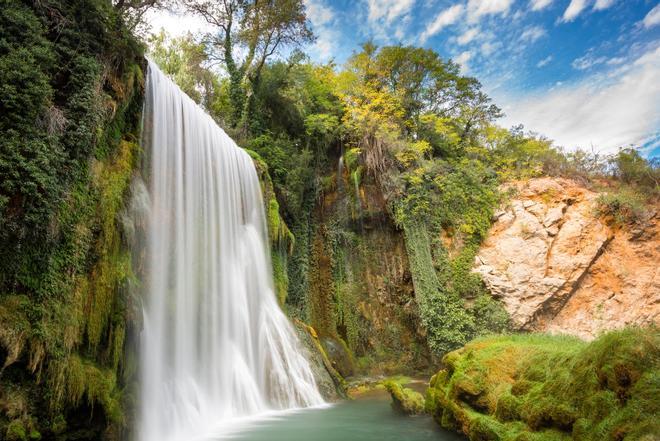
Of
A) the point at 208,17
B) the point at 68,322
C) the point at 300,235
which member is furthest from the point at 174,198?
the point at 208,17

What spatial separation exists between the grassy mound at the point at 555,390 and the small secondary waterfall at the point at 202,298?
5.10 m

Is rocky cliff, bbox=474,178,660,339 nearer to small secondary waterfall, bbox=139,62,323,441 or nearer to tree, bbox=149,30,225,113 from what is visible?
small secondary waterfall, bbox=139,62,323,441

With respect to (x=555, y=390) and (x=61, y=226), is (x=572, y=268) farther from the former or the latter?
(x=61, y=226)

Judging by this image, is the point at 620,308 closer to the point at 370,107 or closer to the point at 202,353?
the point at 370,107

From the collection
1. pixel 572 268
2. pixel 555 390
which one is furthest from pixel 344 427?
pixel 572 268

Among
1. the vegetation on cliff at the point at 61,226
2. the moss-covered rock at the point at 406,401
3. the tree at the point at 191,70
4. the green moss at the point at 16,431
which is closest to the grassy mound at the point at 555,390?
the moss-covered rock at the point at 406,401

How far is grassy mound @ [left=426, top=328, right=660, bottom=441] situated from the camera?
4.46 metres

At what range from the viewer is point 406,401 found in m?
10.2

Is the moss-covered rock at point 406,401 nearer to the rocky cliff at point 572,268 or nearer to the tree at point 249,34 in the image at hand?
the rocky cliff at point 572,268

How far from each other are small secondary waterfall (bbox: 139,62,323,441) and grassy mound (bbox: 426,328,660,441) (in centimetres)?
510

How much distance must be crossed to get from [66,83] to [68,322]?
14.1 ft

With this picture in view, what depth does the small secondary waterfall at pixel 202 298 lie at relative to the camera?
8844 mm

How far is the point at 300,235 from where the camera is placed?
19.2 meters

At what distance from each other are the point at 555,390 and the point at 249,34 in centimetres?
2055
